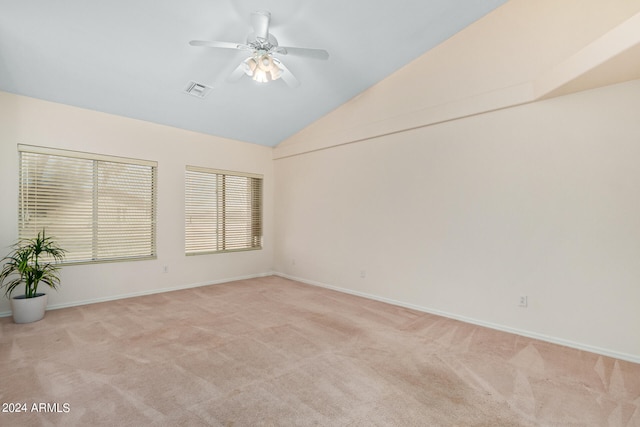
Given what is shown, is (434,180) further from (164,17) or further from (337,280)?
(164,17)

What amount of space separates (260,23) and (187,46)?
1003 millimetres

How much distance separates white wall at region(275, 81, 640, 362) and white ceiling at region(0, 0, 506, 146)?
113 centimetres

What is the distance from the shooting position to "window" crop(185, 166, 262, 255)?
16.9 ft

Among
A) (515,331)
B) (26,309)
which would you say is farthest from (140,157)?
(515,331)

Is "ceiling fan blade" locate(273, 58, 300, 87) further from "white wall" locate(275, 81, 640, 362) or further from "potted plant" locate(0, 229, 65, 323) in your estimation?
"potted plant" locate(0, 229, 65, 323)

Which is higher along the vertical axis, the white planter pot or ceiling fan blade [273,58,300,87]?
ceiling fan blade [273,58,300,87]

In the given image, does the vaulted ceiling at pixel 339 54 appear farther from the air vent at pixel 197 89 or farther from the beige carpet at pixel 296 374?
the beige carpet at pixel 296 374

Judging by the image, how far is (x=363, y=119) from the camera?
4.59 metres

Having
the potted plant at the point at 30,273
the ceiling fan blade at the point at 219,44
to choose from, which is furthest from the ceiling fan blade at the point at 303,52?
the potted plant at the point at 30,273

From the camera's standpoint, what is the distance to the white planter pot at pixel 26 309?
10.9 feet

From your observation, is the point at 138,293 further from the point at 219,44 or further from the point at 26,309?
the point at 219,44

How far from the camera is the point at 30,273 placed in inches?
134

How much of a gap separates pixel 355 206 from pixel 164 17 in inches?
130

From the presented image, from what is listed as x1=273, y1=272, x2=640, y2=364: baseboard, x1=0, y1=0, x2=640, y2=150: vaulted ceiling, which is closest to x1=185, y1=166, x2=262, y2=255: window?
x1=0, y1=0, x2=640, y2=150: vaulted ceiling
